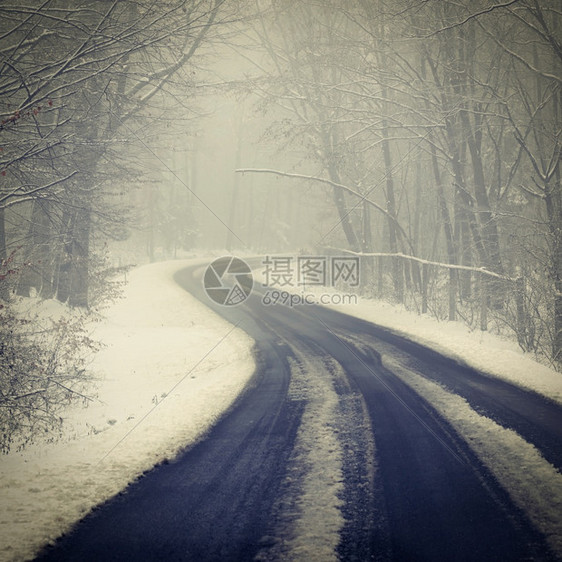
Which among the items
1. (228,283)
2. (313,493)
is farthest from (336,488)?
(228,283)

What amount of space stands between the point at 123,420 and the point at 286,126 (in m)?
15.1

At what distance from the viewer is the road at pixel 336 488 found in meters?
3.21

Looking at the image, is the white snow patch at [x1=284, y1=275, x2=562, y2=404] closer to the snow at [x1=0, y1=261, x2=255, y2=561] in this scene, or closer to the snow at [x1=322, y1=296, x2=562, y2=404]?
the snow at [x1=322, y1=296, x2=562, y2=404]

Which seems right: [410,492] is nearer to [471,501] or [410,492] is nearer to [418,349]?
[471,501]

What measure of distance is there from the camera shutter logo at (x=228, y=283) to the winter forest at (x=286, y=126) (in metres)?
5.02

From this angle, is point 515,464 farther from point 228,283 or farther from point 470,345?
point 228,283

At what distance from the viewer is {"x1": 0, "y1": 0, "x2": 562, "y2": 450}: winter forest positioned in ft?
21.4

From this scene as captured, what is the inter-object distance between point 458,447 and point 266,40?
19.7 metres

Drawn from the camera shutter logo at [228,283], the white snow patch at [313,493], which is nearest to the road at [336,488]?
the white snow patch at [313,493]

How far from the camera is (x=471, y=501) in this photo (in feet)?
12.2

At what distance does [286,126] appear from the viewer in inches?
719

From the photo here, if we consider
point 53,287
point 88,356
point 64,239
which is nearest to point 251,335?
point 88,356

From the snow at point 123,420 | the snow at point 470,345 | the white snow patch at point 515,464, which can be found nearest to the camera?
the white snow patch at point 515,464

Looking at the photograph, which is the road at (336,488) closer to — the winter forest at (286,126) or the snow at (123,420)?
the snow at (123,420)
